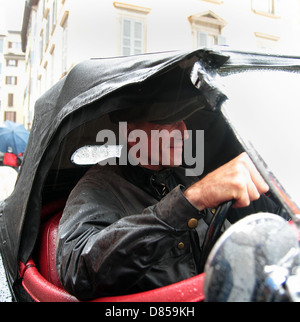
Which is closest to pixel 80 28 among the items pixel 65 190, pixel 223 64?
pixel 65 190

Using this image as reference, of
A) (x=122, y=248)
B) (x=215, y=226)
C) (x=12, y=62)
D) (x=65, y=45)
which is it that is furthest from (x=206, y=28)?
(x=12, y=62)

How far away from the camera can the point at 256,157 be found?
0.90 m

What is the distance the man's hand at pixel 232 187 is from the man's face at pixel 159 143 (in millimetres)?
574

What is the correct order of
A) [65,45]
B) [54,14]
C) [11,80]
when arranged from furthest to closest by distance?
[11,80]
[54,14]
[65,45]

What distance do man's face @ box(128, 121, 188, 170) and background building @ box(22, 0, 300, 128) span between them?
10946mm

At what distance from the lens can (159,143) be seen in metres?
1.67

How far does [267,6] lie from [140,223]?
16977 millimetres

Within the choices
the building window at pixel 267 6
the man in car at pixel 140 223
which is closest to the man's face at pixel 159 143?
the man in car at pixel 140 223

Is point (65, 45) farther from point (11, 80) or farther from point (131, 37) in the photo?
point (11, 80)

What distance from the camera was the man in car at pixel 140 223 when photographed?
3.51 feet

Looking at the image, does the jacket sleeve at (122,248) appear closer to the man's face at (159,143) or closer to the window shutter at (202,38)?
the man's face at (159,143)

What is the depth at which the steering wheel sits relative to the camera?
3.58ft

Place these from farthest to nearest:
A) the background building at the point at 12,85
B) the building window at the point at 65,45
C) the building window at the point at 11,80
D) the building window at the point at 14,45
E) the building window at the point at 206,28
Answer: the building window at the point at 14,45, the building window at the point at 11,80, the background building at the point at 12,85, the building window at the point at 206,28, the building window at the point at 65,45
